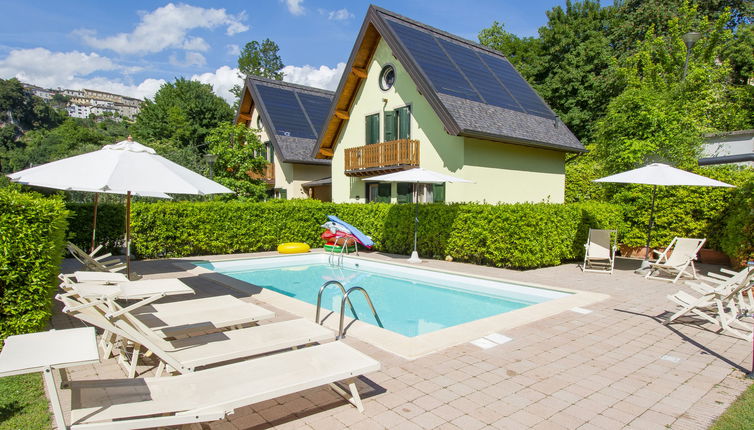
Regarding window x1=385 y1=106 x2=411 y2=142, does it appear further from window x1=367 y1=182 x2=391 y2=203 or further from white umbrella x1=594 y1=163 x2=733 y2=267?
white umbrella x1=594 y1=163 x2=733 y2=267

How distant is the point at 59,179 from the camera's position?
5.88 metres

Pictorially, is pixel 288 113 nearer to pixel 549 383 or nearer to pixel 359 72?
Result: pixel 359 72

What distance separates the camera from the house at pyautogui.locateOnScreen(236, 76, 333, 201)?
78.6 feet

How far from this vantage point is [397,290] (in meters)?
10.3

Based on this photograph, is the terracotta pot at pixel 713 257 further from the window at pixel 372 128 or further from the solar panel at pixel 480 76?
the window at pixel 372 128

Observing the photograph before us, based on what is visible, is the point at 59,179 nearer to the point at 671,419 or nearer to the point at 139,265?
the point at 139,265

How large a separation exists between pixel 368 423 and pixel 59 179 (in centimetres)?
539

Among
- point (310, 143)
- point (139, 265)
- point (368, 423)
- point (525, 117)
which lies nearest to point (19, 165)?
point (310, 143)

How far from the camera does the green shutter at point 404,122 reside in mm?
17500

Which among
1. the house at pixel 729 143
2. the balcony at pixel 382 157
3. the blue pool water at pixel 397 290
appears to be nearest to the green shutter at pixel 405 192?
the balcony at pixel 382 157

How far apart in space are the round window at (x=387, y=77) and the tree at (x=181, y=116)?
2574cm

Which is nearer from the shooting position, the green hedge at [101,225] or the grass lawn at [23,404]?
the grass lawn at [23,404]

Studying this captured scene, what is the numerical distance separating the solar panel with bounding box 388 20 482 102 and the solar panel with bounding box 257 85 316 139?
31.6 feet

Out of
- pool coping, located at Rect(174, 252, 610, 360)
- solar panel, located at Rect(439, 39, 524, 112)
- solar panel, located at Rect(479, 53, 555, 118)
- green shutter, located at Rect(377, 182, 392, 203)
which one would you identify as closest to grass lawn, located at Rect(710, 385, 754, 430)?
pool coping, located at Rect(174, 252, 610, 360)
